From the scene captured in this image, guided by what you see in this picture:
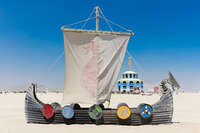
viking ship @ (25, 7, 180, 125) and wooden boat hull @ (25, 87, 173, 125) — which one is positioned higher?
viking ship @ (25, 7, 180, 125)

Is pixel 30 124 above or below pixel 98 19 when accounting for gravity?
below

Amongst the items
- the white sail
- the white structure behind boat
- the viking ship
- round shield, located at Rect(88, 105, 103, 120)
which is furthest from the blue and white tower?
round shield, located at Rect(88, 105, 103, 120)

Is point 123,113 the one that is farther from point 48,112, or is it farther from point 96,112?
point 48,112

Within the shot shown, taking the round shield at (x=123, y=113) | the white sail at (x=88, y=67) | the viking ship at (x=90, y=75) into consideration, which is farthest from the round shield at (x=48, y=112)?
the round shield at (x=123, y=113)

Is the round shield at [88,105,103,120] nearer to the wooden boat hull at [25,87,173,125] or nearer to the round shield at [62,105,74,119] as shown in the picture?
the wooden boat hull at [25,87,173,125]

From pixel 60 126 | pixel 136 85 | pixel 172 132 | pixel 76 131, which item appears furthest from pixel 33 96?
pixel 136 85

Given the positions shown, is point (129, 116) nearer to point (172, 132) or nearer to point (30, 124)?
point (172, 132)

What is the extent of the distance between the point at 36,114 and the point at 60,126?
1751 millimetres

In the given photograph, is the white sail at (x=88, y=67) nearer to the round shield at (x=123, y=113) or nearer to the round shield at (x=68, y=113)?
the round shield at (x=68, y=113)

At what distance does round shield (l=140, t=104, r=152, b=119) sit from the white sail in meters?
2.50

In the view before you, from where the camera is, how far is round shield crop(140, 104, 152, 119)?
896cm

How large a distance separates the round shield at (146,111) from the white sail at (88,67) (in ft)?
8.21

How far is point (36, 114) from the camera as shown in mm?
9695

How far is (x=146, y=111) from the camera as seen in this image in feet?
29.5
